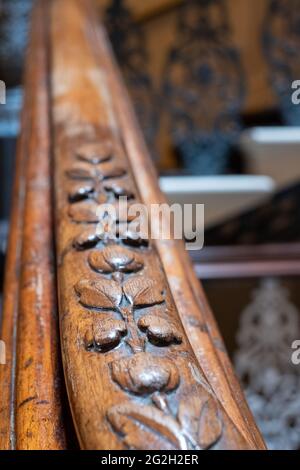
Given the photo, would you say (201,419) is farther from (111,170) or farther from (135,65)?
(135,65)

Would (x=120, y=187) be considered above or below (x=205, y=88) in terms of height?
below

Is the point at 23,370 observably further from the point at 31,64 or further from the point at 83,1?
the point at 83,1

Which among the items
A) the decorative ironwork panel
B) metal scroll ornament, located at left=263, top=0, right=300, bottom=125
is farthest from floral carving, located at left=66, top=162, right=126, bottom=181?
metal scroll ornament, located at left=263, top=0, right=300, bottom=125

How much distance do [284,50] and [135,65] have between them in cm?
48

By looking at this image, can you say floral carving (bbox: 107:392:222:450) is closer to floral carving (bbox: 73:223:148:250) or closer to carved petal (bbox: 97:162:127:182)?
floral carving (bbox: 73:223:148:250)

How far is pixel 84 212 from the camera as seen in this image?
1.55 ft

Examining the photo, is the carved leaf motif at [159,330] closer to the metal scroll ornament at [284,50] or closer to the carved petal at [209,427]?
the carved petal at [209,427]

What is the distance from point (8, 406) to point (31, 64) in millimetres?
628

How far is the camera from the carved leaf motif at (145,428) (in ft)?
0.89

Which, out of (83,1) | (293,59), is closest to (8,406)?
(83,1)

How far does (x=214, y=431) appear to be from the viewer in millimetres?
282

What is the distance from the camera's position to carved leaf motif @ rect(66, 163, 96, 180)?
52 centimetres


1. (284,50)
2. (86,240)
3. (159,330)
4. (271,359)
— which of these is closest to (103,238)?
(86,240)

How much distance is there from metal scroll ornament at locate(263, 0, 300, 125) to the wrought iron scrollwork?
15.4 inches
